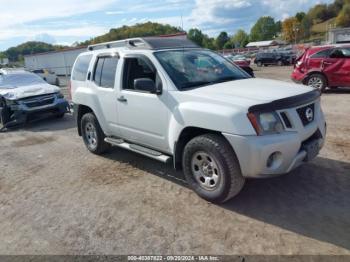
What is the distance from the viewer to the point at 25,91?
32.6 ft

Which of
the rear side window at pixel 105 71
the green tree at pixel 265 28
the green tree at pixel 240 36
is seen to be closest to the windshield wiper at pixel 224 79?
the rear side window at pixel 105 71

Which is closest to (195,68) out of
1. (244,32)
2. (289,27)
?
(289,27)

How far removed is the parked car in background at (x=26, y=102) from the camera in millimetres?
9750

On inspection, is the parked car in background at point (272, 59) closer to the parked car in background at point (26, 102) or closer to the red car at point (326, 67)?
the red car at point (326, 67)

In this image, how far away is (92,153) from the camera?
6676mm

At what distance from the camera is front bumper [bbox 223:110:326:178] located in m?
3.55

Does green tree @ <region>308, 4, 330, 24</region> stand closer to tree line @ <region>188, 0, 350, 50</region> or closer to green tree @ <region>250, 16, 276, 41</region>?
tree line @ <region>188, 0, 350, 50</region>

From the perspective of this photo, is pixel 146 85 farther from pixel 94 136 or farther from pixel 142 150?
pixel 94 136

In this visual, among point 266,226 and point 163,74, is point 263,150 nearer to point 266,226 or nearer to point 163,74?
point 266,226

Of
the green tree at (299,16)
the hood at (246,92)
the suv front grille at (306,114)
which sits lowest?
the suv front grille at (306,114)

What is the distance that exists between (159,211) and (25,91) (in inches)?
296

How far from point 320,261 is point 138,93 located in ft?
10.3

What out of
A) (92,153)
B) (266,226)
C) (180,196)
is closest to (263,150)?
(266,226)

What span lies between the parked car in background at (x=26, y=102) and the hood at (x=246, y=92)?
23.3ft
